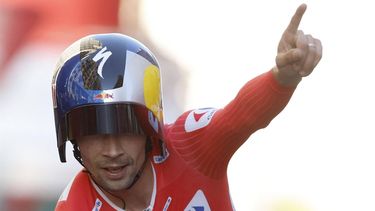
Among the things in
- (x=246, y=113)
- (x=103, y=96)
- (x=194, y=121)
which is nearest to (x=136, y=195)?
(x=194, y=121)

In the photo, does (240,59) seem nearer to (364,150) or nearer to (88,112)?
(364,150)

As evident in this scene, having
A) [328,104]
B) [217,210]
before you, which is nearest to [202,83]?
[328,104]

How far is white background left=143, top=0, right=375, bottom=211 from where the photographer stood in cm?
1205

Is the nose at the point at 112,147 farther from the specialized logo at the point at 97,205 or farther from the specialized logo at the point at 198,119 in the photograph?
the specialized logo at the point at 198,119

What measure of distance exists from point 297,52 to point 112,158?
96cm

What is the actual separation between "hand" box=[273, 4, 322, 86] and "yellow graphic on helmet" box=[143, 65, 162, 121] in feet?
2.10

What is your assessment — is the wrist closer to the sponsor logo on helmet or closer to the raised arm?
the raised arm

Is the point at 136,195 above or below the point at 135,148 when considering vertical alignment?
below

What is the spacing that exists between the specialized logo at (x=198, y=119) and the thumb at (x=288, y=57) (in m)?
0.59

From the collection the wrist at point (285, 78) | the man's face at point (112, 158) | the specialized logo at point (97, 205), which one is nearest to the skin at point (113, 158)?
the man's face at point (112, 158)

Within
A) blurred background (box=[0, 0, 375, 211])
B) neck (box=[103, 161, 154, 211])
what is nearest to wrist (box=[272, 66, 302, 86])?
neck (box=[103, 161, 154, 211])

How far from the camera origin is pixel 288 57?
477cm

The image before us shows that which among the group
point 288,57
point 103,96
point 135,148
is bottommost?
point 135,148

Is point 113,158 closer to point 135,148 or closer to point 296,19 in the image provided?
point 135,148
